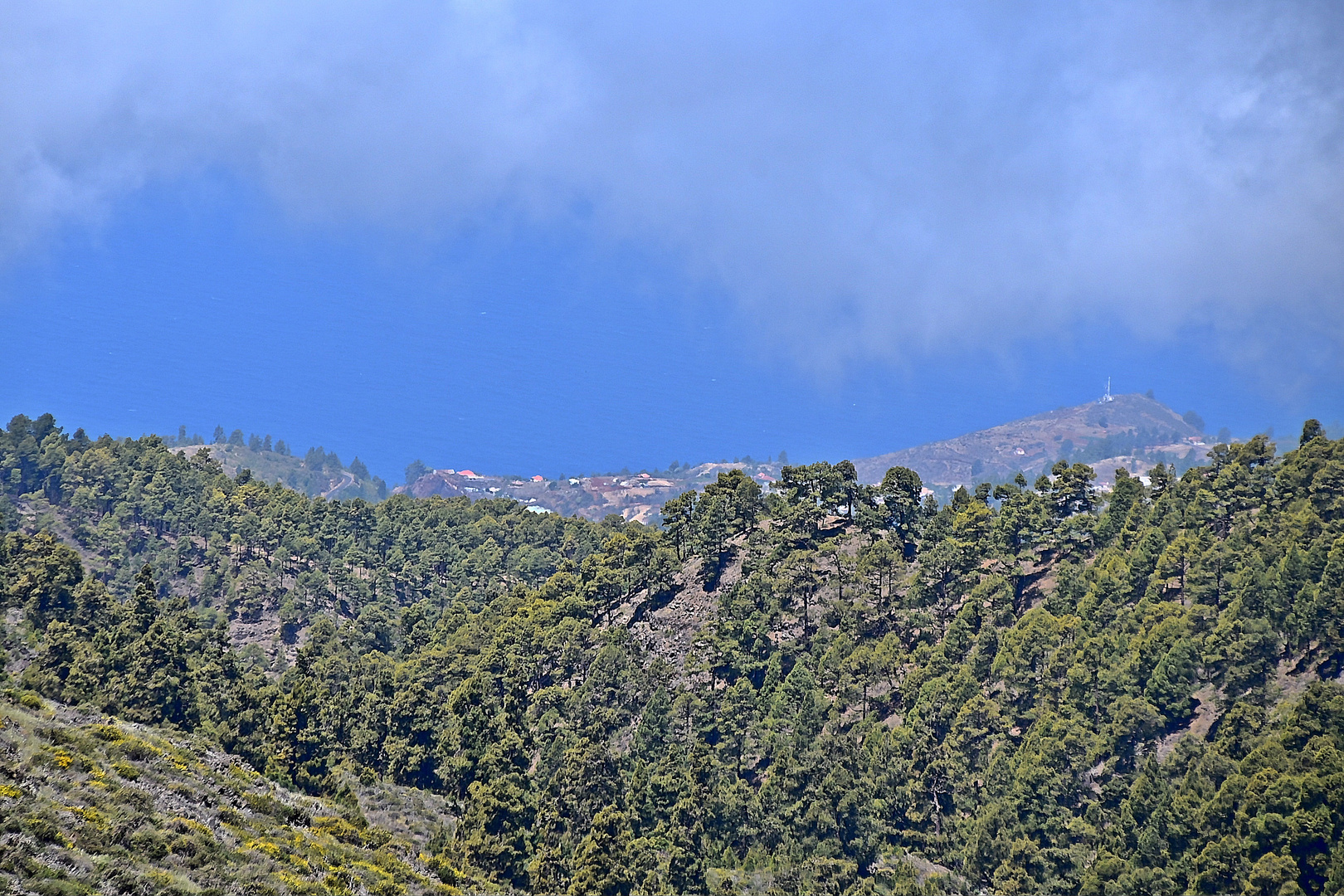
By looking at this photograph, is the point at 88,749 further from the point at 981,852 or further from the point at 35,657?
the point at 981,852

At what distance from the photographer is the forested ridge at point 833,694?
61.1 metres

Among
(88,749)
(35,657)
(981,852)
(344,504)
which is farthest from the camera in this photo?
(344,504)

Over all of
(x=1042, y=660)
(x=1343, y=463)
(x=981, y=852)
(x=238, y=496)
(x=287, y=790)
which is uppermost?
(x=238, y=496)

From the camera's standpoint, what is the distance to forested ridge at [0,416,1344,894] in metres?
61.1

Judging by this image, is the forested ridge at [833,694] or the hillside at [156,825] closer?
the hillside at [156,825]

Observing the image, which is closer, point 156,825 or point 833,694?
point 156,825

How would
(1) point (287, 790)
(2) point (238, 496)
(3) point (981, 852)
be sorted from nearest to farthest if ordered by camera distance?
(1) point (287, 790) < (3) point (981, 852) < (2) point (238, 496)

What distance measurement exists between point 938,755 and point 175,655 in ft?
151

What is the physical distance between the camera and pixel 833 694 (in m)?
83.4

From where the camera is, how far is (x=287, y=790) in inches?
2148

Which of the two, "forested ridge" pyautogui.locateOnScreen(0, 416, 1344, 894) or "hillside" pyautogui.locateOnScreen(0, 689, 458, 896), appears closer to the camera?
"hillside" pyautogui.locateOnScreen(0, 689, 458, 896)

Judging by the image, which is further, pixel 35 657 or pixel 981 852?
pixel 35 657

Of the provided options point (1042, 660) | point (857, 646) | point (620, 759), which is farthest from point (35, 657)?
point (1042, 660)

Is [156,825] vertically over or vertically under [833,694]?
under
